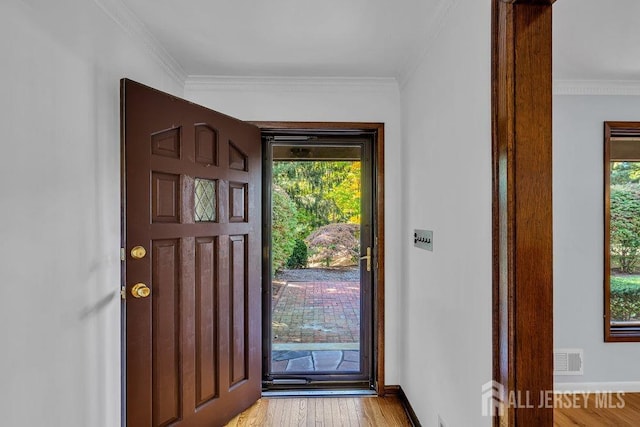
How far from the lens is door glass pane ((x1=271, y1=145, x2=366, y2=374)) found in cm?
300

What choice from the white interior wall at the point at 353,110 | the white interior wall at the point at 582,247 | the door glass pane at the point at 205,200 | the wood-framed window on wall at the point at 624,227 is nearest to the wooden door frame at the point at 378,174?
the white interior wall at the point at 353,110

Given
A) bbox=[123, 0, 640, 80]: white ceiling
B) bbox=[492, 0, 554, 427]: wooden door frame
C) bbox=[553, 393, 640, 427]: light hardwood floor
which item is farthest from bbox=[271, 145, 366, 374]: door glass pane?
bbox=[492, 0, 554, 427]: wooden door frame

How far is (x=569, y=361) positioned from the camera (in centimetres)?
283

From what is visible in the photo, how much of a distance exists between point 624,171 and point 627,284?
92 centimetres

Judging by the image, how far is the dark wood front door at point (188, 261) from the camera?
5.88ft

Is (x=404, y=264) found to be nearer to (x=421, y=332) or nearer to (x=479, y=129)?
(x=421, y=332)

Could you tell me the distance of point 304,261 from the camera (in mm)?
3023

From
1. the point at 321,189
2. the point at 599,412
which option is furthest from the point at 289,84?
the point at 599,412

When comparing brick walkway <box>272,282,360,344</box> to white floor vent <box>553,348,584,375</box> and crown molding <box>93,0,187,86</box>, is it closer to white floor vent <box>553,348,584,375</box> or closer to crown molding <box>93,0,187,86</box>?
white floor vent <box>553,348,584,375</box>

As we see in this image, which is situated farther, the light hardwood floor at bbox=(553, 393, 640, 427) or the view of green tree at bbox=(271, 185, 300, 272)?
the view of green tree at bbox=(271, 185, 300, 272)

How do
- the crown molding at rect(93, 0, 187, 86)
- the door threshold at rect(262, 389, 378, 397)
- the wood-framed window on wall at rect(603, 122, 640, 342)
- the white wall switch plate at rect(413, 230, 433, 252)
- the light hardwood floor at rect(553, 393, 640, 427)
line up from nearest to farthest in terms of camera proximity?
the crown molding at rect(93, 0, 187, 86) → the white wall switch plate at rect(413, 230, 433, 252) → the light hardwood floor at rect(553, 393, 640, 427) → the door threshold at rect(262, 389, 378, 397) → the wood-framed window on wall at rect(603, 122, 640, 342)

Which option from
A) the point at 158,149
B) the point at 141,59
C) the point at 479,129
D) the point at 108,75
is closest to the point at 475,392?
the point at 479,129

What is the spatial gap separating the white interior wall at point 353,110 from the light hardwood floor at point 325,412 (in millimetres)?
263

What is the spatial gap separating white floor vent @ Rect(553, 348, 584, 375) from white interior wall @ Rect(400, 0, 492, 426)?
1.24 m
